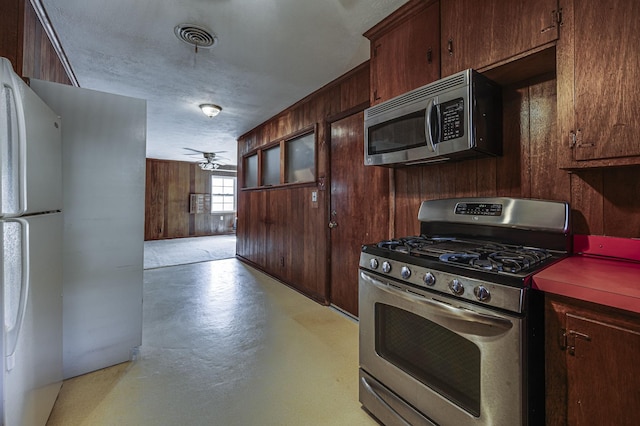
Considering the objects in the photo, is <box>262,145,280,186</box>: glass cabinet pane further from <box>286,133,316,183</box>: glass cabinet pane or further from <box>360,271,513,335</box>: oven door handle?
<box>360,271,513,335</box>: oven door handle

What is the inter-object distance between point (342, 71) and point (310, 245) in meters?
2.01

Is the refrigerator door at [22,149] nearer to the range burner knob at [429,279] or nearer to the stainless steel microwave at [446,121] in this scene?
the range burner knob at [429,279]

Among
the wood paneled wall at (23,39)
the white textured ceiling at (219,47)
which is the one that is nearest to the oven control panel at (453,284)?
the white textured ceiling at (219,47)

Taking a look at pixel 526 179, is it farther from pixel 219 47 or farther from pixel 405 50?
pixel 219 47

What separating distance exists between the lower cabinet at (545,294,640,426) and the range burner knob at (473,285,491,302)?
19 cm

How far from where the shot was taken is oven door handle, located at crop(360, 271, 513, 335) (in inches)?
40.4

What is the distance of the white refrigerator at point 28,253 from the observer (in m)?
1.02

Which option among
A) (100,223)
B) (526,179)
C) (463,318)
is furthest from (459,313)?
(100,223)

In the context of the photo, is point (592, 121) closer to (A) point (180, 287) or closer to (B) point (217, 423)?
(B) point (217, 423)

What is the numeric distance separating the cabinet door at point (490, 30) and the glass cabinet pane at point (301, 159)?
6.59 feet

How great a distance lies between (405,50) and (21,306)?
2444 mm

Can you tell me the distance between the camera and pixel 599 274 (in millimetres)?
1053

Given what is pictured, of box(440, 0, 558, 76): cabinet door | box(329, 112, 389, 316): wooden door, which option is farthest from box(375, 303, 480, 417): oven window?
box(440, 0, 558, 76): cabinet door

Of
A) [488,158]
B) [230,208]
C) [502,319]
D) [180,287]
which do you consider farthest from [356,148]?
[230,208]
